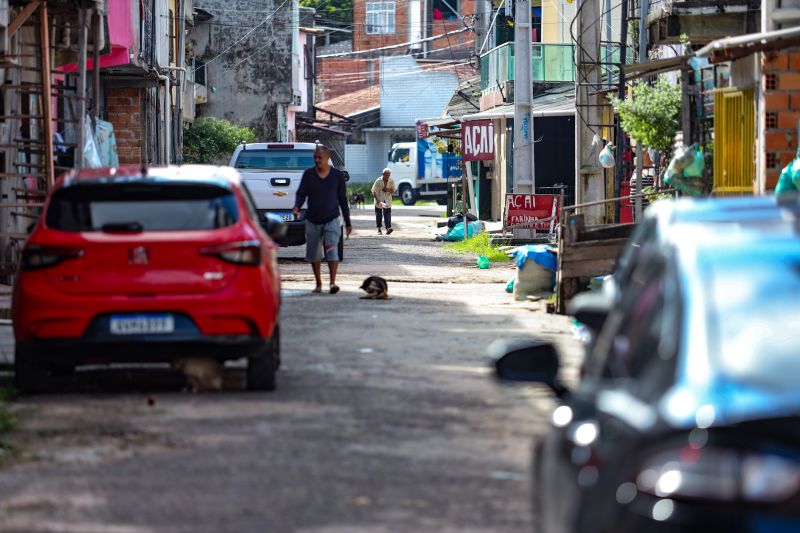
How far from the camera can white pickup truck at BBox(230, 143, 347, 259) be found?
26.7 m

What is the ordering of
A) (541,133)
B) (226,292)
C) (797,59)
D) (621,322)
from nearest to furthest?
(621,322) < (226,292) < (797,59) < (541,133)

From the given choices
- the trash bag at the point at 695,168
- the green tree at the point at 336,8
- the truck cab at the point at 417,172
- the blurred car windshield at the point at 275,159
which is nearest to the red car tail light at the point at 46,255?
the trash bag at the point at 695,168

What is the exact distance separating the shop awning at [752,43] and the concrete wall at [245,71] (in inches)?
1942

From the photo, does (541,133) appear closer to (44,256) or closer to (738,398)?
(44,256)

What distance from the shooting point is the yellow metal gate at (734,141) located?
728 inches

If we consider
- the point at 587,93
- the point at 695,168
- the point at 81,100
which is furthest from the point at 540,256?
the point at 587,93

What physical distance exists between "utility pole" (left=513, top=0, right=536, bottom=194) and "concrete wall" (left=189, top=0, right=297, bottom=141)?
116ft

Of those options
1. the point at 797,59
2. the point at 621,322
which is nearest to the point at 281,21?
the point at 797,59

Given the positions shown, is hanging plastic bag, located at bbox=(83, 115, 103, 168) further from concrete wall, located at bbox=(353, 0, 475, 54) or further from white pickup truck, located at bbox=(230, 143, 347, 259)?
concrete wall, located at bbox=(353, 0, 475, 54)

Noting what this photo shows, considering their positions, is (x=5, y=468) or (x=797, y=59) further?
(x=797, y=59)

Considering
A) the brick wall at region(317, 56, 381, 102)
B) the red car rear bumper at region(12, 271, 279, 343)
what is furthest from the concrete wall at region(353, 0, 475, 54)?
the red car rear bumper at region(12, 271, 279, 343)

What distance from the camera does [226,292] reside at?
10578 millimetres

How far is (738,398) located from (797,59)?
14386 mm

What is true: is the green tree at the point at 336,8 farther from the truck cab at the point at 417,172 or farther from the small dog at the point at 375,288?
the small dog at the point at 375,288
